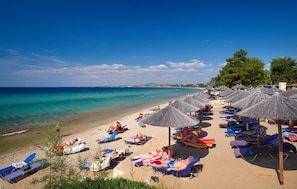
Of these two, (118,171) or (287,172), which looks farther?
(118,171)

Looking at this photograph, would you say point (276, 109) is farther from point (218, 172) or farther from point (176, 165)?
point (176, 165)

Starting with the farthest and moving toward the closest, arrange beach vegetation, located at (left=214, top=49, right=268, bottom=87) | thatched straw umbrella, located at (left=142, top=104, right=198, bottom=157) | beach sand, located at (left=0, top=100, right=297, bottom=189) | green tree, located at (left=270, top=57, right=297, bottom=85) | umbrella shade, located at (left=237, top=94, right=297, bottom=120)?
1. green tree, located at (left=270, top=57, right=297, bottom=85)
2. beach vegetation, located at (left=214, top=49, right=268, bottom=87)
3. thatched straw umbrella, located at (left=142, top=104, right=198, bottom=157)
4. beach sand, located at (left=0, top=100, right=297, bottom=189)
5. umbrella shade, located at (left=237, top=94, right=297, bottom=120)

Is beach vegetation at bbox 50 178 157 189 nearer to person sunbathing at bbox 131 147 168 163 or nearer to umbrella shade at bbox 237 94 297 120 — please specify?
person sunbathing at bbox 131 147 168 163

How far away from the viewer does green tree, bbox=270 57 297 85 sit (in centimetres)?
3703

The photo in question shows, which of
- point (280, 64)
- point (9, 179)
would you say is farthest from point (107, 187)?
point (280, 64)

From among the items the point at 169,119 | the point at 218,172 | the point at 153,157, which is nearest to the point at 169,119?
Answer: the point at 169,119

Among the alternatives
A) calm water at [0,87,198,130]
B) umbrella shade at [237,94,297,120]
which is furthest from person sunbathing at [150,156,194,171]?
calm water at [0,87,198,130]

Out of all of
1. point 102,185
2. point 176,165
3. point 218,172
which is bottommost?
point 218,172

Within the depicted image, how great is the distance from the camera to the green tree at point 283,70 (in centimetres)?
3703

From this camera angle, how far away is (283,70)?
38.7 meters

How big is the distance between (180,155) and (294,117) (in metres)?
4.21

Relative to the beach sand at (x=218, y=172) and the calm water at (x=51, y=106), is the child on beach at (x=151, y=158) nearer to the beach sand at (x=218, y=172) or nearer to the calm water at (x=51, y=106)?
the beach sand at (x=218, y=172)

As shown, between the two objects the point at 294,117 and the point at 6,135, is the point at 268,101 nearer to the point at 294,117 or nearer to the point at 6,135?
the point at 294,117

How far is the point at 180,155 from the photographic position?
7336 millimetres
